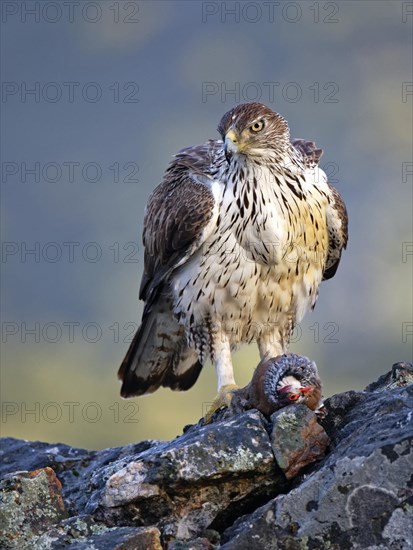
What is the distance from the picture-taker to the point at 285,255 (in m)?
8.77

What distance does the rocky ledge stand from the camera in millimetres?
4801

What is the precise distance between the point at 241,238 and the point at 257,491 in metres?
3.41

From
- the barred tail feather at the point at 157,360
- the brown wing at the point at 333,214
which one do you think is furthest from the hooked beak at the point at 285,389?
the barred tail feather at the point at 157,360

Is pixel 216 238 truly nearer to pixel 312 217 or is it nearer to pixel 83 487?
pixel 312 217

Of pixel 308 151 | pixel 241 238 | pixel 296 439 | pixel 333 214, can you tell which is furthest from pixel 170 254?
pixel 296 439

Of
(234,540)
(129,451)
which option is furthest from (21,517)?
(129,451)

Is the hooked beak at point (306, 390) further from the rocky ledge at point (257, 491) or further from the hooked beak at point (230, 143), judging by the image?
the hooked beak at point (230, 143)

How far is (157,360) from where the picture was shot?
33.3 feet

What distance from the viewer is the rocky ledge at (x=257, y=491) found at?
15.8 ft

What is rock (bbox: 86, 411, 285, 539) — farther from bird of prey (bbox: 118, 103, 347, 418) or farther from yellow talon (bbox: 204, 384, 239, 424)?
bird of prey (bbox: 118, 103, 347, 418)

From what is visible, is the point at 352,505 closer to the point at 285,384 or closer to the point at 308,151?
the point at 285,384

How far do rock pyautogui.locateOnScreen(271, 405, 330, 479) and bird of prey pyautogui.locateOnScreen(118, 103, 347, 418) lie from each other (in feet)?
7.43

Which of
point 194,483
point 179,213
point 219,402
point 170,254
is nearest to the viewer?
point 194,483

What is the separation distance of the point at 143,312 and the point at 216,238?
1473mm
